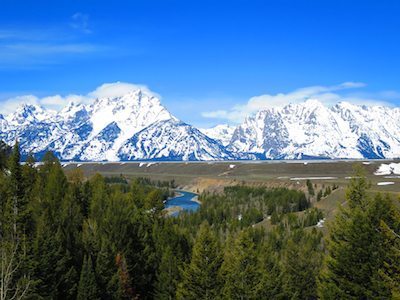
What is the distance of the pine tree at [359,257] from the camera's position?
35.8 metres

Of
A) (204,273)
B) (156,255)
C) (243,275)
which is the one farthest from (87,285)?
(156,255)

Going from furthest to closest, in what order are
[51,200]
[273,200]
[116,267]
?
[273,200]
[51,200]
[116,267]

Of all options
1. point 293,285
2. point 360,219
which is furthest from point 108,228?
point 360,219

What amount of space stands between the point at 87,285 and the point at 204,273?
1355cm

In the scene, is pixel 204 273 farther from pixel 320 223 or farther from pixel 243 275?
pixel 320 223

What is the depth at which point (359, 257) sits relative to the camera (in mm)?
36625

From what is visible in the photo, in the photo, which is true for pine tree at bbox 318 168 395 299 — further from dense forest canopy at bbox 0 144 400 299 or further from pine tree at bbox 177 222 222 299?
pine tree at bbox 177 222 222 299

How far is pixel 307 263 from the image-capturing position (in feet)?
217

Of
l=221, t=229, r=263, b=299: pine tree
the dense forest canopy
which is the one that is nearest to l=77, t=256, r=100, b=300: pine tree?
the dense forest canopy

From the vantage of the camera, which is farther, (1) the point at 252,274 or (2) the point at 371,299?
(1) the point at 252,274

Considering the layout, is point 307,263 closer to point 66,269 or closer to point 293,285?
point 293,285

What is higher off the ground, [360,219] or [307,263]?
[360,219]

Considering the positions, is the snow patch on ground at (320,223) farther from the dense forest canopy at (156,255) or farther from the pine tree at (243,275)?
the pine tree at (243,275)

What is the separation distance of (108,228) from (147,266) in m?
8.45
